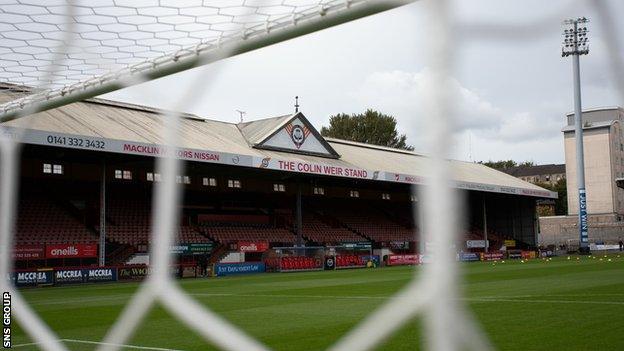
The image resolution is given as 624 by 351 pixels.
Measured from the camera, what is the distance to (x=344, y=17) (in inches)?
130

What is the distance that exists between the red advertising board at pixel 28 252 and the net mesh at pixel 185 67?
40.2ft

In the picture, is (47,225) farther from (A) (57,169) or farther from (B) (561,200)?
(B) (561,200)

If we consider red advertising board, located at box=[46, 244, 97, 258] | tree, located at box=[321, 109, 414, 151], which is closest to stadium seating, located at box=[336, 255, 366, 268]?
red advertising board, located at box=[46, 244, 97, 258]

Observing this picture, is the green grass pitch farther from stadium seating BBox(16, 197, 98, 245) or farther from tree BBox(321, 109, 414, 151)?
tree BBox(321, 109, 414, 151)

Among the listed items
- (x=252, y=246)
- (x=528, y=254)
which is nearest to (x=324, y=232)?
(x=252, y=246)

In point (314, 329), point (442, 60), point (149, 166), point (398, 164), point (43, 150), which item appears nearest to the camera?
point (442, 60)

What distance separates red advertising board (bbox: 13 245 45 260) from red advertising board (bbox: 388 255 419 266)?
1398 centimetres

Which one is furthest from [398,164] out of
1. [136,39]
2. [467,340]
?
[467,340]

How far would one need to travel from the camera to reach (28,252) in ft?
61.0

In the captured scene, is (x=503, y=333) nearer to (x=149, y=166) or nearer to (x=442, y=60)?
(x=442, y=60)

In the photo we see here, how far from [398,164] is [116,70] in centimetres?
2852

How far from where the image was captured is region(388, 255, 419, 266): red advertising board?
2828 centimetres

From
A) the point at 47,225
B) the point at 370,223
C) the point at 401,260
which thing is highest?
the point at 47,225

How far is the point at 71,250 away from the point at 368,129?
3899cm
